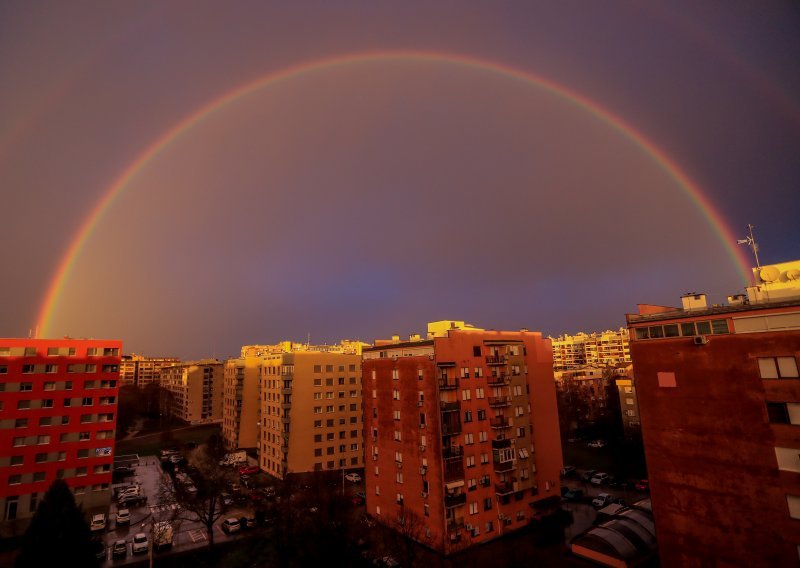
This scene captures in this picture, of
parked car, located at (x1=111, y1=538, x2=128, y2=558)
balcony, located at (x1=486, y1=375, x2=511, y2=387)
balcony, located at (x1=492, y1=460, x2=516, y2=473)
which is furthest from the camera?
balcony, located at (x1=486, y1=375, x2=511, y2=387)

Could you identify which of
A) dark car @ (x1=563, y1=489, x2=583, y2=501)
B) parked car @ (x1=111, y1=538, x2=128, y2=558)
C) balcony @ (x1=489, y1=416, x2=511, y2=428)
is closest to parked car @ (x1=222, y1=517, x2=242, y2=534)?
parked car @ (x1=111, y1=538, x2=128, y2=558)

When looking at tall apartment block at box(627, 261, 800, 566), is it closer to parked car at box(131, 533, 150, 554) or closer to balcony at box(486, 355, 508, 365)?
balcony at box(486, 355, 508, 365)

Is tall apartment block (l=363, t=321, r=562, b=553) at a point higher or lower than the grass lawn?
higher

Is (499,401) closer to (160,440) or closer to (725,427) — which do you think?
(725,427)

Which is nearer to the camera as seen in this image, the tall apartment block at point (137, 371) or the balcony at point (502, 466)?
the balcony at point (502, 466)

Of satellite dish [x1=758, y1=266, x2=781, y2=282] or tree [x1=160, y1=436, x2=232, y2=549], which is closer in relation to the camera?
satellite dish [x1=758, y1=266, x2=781, y2=282]

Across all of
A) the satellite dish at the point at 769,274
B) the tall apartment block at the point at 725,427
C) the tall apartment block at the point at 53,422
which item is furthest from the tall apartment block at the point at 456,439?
the tall apartment block at the point at 53,422

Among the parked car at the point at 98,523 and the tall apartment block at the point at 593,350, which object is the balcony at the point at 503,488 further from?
the tall apartment block at the point at 593,350
